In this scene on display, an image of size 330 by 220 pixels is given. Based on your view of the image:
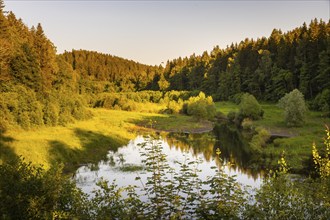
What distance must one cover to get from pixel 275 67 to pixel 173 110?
36.9m

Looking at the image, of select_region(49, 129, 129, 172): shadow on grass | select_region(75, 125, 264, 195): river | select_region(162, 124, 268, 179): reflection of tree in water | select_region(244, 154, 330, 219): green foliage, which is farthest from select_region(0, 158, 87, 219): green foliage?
select_region(162, 124, 268, 179): reflection of tree in water

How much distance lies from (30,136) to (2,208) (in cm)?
3122

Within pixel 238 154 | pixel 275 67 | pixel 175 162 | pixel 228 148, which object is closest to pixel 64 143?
pixel 175 162

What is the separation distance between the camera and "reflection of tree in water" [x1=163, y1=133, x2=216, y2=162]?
4484 centimetres

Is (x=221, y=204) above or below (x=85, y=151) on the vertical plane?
above

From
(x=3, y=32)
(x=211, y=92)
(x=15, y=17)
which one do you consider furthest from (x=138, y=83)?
(x=3, y=32)

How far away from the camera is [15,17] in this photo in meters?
68.8

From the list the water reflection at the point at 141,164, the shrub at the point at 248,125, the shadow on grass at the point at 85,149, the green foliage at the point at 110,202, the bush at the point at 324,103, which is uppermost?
the bush at the point at 324,103

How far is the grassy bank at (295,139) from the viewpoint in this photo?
37875 millimetres

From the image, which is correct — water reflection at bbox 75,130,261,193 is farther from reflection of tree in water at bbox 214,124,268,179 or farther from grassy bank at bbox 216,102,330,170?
grassy bank at bbox 216,102,330,170

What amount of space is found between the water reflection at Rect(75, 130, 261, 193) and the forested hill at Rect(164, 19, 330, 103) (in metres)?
39.3

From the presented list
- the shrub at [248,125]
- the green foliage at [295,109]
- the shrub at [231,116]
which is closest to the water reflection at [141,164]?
the shrub at [248,125]

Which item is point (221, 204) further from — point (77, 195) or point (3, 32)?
point (3, 32)

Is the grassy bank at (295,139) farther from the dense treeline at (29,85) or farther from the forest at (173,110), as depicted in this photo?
the dense treeline at (29,85)
